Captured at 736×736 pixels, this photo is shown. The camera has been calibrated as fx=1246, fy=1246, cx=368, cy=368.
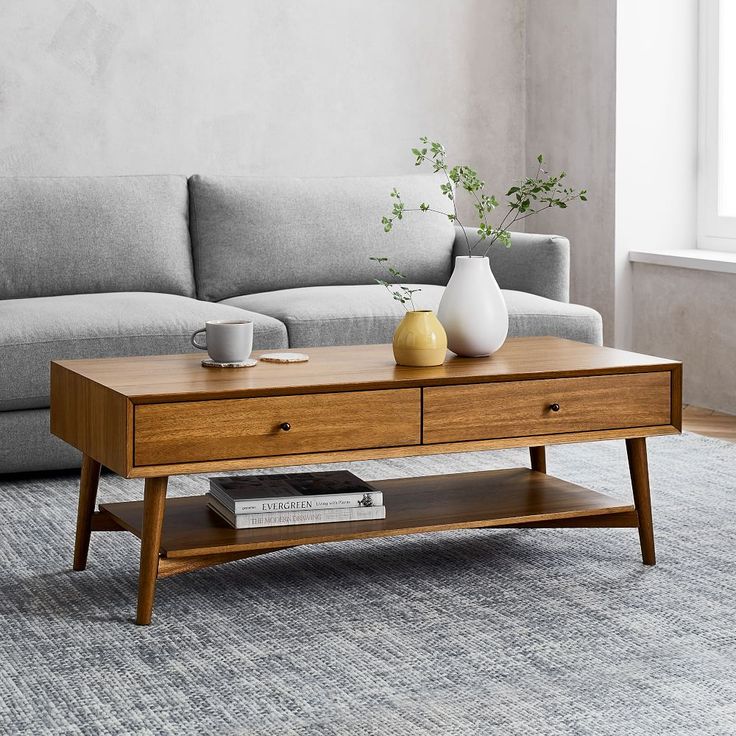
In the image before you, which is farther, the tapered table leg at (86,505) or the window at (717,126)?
the window at (717,126)

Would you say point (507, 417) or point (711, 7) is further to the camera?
point (711, 7)

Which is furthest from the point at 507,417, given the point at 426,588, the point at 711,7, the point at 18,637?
the point at 711,7

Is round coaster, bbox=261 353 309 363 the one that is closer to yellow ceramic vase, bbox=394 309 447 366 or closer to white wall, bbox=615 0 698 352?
yellow ceramic vase, bbox=394 309 447 366

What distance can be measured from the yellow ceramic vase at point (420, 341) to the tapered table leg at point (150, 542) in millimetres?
554

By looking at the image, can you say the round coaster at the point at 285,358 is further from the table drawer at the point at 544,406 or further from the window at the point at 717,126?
the window at the point at 717,126

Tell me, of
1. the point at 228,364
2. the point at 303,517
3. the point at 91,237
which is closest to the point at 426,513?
the point at 303,517

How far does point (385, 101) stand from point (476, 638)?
3.04 m

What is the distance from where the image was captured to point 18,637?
6.63 ft

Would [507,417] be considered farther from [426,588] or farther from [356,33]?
[356,33]

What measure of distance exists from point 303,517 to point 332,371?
283 mm

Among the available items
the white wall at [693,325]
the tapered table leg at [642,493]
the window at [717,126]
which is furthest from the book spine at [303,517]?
the window at [717,126]

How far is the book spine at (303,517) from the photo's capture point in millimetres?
2211

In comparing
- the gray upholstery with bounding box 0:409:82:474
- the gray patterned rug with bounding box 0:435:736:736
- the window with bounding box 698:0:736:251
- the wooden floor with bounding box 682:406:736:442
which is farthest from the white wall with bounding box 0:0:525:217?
the gray patterned rug with bounding box 0:435:736:736

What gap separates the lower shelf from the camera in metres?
2.16
